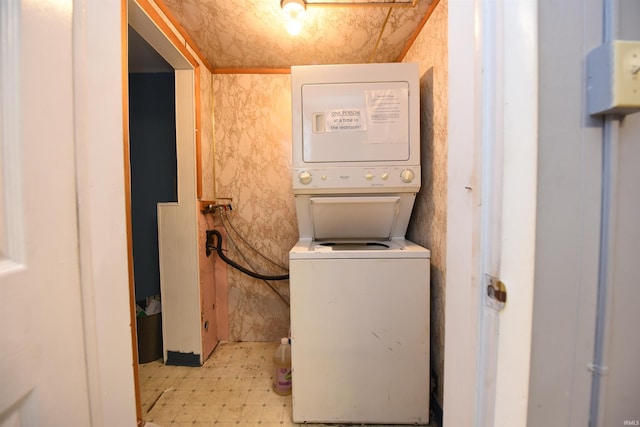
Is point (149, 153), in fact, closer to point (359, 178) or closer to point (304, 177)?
point (304, 177)

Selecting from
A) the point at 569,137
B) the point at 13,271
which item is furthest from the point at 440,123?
the point at 13,271

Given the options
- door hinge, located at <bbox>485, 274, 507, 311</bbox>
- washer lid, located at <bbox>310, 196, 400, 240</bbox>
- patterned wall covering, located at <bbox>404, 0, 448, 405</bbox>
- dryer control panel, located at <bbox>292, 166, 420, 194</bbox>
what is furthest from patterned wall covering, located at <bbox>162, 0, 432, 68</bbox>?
door hinge, located at <bbox>485, 274, 507, 311</bbox>

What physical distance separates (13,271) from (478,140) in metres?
0.81

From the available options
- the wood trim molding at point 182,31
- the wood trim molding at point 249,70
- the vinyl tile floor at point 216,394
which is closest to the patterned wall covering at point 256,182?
the wood trim molding at point 249,70

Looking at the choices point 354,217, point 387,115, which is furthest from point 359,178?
point 387,115

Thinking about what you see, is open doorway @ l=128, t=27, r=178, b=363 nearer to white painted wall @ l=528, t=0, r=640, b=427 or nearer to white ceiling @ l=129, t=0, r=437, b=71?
white ceiling @ l=129, t=0, r=437, b=71

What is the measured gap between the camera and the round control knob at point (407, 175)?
4.33 ft

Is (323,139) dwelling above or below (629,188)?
above

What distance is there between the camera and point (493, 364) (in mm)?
458

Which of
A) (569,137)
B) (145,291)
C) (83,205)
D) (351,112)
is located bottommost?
(145,291)

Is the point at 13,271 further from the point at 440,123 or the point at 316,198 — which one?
the point at 440,123

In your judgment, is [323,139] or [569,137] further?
[323,139]

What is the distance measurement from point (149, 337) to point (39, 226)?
1.78m

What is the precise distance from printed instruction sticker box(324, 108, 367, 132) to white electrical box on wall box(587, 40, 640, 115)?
0.98 metres
